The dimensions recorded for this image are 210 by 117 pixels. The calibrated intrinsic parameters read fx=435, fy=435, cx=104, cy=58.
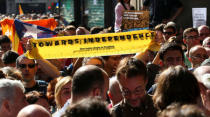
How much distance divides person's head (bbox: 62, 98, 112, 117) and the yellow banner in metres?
3.94

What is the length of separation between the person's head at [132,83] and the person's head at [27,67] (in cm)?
256

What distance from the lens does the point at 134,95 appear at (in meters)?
3.81

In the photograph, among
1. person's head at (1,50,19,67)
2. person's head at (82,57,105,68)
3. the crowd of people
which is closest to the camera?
the crowd of people

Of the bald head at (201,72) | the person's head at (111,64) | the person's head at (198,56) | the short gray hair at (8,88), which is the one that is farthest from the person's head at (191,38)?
the short gray hair at (8,88)

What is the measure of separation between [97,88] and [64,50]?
3.08 metres

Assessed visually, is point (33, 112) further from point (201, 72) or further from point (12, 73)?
point (12, 73)

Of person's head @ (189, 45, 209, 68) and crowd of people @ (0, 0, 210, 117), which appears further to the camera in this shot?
person's head @ (189, 45, 209, 68)

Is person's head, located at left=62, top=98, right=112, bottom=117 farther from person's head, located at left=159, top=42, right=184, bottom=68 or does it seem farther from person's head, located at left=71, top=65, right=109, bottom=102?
person's head, located at left=159, top=42, right=184, bottom=68

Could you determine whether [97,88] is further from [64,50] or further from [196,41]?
[196,41]

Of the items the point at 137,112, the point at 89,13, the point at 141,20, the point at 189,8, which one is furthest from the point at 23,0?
the point at 137,112

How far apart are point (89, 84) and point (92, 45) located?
2.99 metres

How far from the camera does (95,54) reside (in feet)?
20.4

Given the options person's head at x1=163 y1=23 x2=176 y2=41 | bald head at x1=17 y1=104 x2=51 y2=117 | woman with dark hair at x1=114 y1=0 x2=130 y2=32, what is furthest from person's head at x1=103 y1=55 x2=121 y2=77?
woman with dark hair at x1=114 y1=0 x2=130 y2=32

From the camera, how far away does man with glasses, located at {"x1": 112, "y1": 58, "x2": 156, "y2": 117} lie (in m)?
3.83
